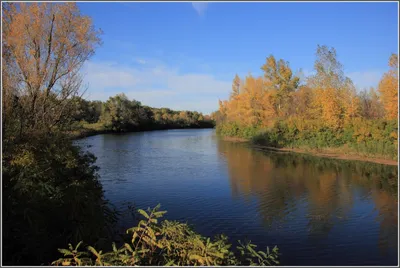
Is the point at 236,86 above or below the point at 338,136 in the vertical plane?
above

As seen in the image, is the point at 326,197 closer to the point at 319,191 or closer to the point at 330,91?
the point at 319,191

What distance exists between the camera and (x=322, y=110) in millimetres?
24312

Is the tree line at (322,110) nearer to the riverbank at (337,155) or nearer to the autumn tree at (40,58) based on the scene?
the riverbank at (337,155)

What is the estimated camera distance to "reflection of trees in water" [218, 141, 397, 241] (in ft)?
31.1

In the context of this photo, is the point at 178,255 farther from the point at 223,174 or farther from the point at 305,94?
the point at 305,94

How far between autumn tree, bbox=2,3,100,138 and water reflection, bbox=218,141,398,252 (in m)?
6.71

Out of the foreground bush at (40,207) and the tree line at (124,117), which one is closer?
the foreground bush at (40,207)

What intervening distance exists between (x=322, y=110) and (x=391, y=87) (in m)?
6.60

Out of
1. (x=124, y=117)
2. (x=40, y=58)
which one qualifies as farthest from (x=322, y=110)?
(x=124, y=117)

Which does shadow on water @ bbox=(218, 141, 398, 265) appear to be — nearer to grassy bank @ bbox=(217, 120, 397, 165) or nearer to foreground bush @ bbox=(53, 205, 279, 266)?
grassy bank @ bbox=(217, 120, 397, 165)

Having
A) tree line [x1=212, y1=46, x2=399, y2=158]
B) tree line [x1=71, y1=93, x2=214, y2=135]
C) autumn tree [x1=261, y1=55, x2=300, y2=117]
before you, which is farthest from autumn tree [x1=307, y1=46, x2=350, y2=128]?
tree line [x1=71, y1=93, x2=214, y2=135]

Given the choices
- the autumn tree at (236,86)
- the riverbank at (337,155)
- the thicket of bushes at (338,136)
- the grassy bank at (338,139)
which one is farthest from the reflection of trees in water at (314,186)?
the autumn tree at (236,86)

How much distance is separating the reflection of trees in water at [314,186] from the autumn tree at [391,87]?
3.55 m

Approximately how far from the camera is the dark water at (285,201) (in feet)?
24.3
